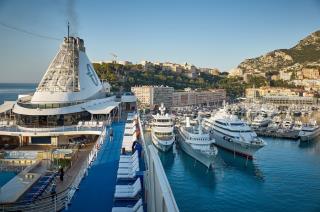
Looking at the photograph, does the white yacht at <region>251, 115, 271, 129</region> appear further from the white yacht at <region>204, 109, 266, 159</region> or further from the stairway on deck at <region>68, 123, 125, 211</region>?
the stairway on deck at <region>68, 123, 125, 211</region>

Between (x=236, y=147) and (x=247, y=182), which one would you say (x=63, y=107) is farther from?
(x=236, y=147)

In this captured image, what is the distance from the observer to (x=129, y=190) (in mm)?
6184

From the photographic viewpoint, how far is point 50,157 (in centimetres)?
1091

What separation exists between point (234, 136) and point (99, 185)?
1778 cm

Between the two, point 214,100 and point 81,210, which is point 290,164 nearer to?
point 81,210

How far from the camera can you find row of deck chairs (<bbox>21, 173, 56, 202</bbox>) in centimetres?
660

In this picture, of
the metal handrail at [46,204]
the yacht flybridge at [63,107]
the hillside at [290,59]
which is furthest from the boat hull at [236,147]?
the hillside at [290,59]

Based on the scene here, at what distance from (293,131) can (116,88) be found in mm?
31944

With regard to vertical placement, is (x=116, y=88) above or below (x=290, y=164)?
above

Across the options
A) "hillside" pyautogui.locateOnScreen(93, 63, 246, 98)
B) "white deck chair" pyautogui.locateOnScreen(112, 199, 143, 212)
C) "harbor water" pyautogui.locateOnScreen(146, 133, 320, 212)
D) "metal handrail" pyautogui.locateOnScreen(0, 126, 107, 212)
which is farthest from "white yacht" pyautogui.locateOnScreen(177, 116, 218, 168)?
"hillside" pyautogui.locateOnScreen(93, 63, 246, 98)

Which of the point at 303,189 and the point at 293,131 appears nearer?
the point at 303,189

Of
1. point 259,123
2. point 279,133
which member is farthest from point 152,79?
point 279,133

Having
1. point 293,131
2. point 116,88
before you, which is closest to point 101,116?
point 293,131

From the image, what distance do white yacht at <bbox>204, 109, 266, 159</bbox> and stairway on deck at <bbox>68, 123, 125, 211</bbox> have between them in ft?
46.4
